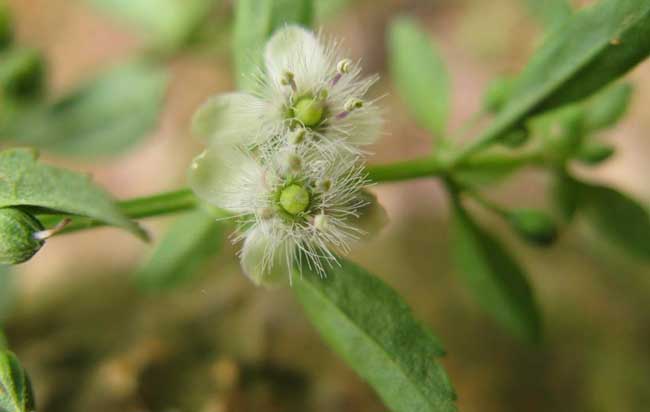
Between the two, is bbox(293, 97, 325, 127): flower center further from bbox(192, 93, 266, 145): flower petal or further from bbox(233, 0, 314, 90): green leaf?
bbox(233, 0, 314, 90): green leaf

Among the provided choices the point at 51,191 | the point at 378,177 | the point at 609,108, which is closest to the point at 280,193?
the point at 378,177

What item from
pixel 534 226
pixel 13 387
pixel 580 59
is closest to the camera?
pixel 13 387

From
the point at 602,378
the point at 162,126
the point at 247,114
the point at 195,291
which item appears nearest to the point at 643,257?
the point at 602,378

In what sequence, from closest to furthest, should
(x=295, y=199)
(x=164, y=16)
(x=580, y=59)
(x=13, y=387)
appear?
(x=13, y=387)
(x=295, y=199)
(x=580, y=59)
(x=164, y=16)

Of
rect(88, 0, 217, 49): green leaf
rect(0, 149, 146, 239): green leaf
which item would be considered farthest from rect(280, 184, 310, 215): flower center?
rect(88, 0, 217, 49): green leaf

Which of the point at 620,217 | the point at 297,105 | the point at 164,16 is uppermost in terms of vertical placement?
Result: the point at 164,16

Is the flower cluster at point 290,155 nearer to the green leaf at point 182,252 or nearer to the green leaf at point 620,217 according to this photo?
the green leaf at point 182,252

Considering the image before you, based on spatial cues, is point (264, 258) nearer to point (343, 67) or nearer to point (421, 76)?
point (343, 67)

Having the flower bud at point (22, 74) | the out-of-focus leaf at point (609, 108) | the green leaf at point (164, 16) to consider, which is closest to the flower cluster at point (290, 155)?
the out-of-focus leaf at point (609, 108)
